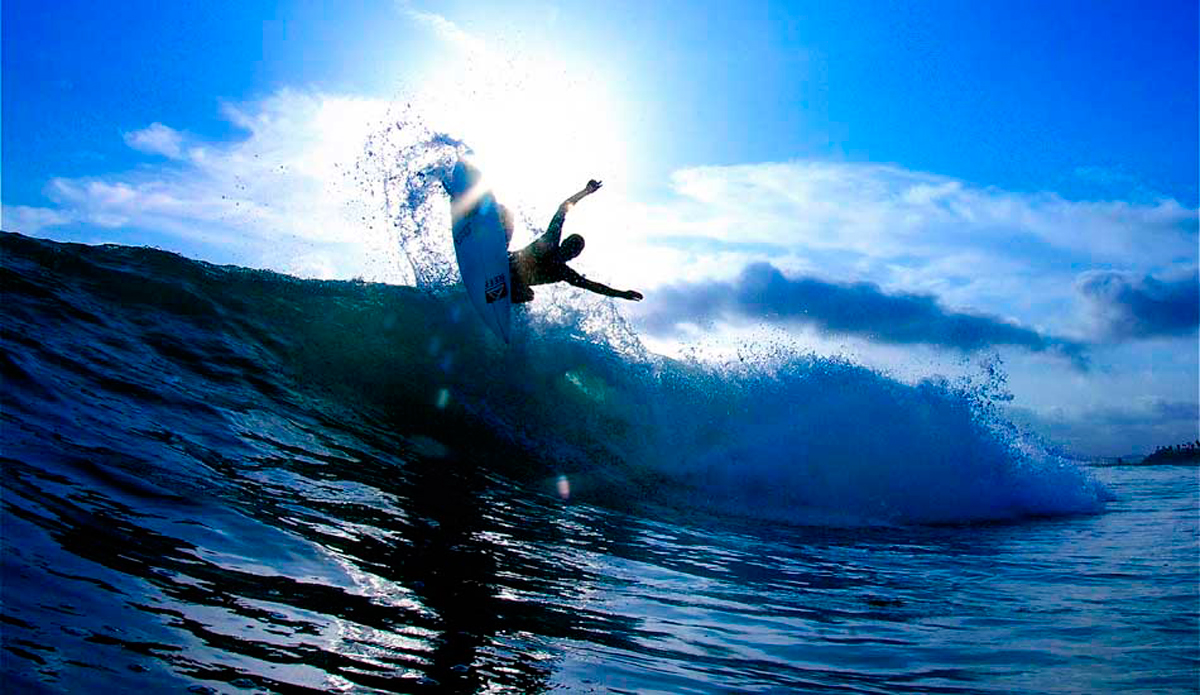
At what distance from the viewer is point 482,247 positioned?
9773 millimetres

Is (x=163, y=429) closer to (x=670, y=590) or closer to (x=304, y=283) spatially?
(x=670, y=590)

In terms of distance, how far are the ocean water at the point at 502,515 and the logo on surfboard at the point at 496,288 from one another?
6.59 ft

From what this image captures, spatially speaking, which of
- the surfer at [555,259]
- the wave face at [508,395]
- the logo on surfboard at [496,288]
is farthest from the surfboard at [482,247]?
the wave face at [508,395]

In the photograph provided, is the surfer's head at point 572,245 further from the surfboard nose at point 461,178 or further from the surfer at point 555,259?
the surfboard nose at point 461,178

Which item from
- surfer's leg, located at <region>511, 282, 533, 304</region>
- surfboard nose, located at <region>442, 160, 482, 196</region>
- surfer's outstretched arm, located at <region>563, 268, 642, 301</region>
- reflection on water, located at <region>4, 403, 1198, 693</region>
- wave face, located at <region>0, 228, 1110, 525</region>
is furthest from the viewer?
surfboard nose, located at <region>442, 160, 482, 196</region>

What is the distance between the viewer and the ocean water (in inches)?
124

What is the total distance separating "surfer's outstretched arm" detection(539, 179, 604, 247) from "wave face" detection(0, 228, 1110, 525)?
9.86 ft

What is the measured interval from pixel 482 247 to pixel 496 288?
0.60 meters

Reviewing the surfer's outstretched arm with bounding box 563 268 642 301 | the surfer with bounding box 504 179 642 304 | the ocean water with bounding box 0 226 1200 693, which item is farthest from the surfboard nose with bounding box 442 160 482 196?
the ocean water with bounding box 0 226 1200 693

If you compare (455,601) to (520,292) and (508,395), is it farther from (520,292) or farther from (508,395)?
(508,395)

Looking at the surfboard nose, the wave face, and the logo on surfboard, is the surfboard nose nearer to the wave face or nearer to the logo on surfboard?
the logo on surfboard

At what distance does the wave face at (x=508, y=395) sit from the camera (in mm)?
7512

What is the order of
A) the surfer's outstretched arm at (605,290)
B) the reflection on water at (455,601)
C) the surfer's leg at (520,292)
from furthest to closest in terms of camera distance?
the surfer's leg at (520,292)
the surfer's outstretched arm at (605,290)
the reflection on water at (455,601)

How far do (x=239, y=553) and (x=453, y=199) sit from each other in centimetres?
737
